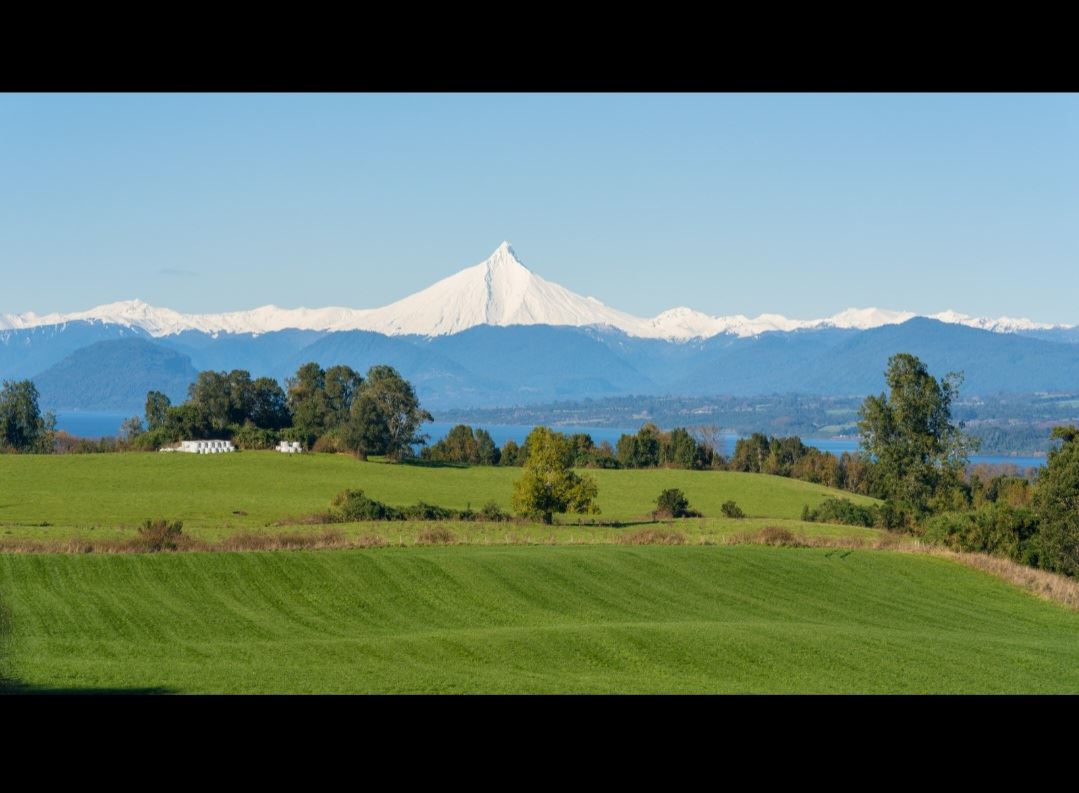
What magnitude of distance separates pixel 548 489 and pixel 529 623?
15.3 meters

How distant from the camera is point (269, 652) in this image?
12516mm

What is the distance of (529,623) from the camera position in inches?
643

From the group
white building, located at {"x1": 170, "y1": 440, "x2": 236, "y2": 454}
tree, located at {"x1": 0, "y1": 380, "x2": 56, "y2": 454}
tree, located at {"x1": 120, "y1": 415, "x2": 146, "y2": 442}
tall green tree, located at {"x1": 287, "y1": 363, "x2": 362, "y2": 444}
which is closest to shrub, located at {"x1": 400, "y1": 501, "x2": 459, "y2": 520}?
white building, located at {"x1": 170, "y1": 440, "x2": 236, "y2": 454}

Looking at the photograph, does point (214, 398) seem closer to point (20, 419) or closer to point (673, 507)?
point (20, 419)

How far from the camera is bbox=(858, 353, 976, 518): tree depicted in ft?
136

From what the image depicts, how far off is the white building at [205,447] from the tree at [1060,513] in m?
35.0

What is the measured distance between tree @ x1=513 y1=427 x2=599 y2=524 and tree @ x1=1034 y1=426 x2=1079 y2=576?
36.5ft

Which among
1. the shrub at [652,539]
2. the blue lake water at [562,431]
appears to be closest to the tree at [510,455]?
the blue lake water at [562,431]

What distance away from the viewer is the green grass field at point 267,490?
110ft

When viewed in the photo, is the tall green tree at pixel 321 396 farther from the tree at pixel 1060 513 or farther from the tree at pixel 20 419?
the tree at pixel 1060 513

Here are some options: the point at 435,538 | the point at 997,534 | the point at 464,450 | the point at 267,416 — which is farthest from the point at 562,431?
the point at 435,538
